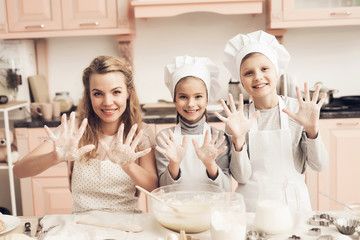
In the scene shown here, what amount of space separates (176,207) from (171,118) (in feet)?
4.87

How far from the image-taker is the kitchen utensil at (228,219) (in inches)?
36.1

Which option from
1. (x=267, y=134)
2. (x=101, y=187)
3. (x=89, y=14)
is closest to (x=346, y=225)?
(x=267, y=134)

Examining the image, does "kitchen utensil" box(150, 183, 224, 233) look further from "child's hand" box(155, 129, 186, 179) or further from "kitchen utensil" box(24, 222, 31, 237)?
"kitchen utensil" box(24, 222, 31, 237)

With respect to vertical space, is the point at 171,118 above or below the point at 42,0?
below

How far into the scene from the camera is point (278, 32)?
271 cm

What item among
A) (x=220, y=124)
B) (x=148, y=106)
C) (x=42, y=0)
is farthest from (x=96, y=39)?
(x=220, y=124)

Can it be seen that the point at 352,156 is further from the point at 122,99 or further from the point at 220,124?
the point at 122,99

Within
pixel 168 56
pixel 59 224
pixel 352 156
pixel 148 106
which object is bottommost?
pixel 352 156

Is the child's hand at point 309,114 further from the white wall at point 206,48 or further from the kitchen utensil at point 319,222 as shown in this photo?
the white wall at point 206,48

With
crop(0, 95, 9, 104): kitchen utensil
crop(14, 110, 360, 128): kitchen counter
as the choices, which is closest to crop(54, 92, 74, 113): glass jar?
crop(14, 110, 360, 128): kitchen counter

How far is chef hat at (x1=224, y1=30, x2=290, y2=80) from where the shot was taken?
4.85 ft

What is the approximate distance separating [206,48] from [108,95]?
64.9 inches

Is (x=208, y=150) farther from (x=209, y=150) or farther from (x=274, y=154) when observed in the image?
(x=274, y=154)

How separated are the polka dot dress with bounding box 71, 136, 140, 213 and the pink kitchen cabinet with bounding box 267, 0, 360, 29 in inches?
64.0
